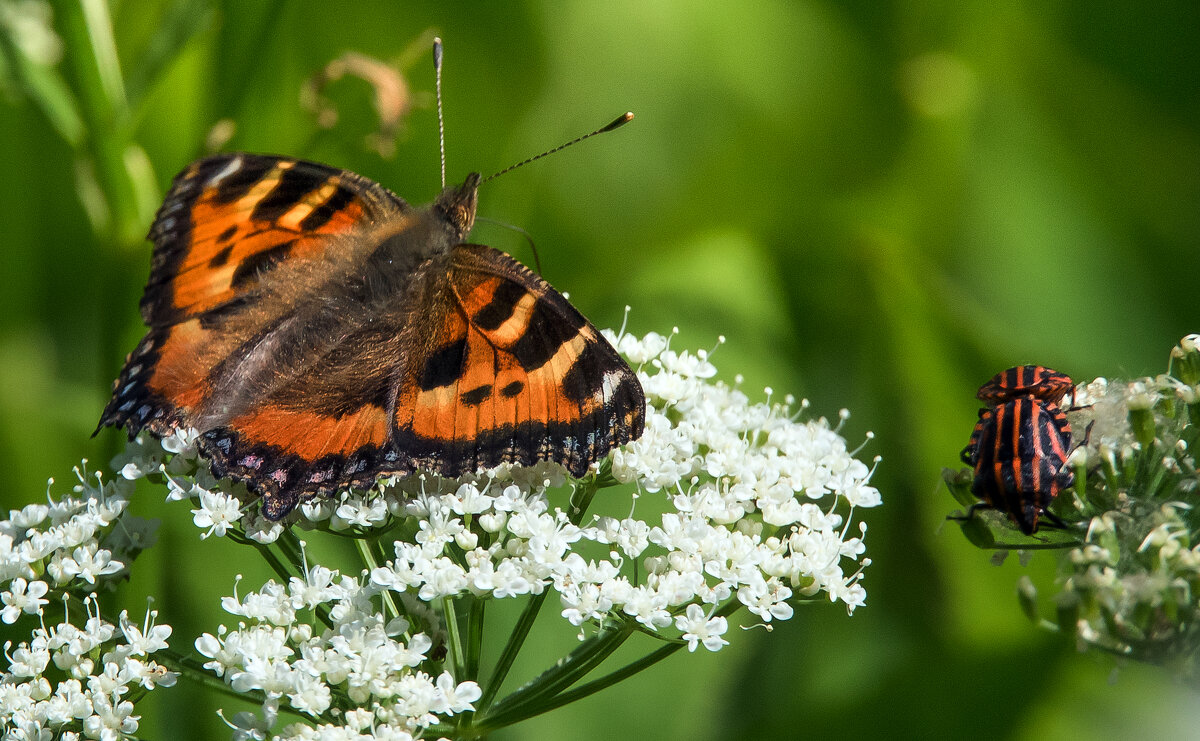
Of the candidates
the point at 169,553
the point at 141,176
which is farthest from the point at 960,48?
the point at 169,553

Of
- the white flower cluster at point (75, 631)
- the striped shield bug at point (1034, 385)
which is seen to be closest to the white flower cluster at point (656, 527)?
the white flower cluster at point (75, 631)

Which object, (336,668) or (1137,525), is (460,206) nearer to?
(336,668)

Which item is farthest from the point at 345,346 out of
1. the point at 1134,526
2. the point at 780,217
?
the point at 780,217

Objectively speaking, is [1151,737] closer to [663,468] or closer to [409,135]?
[663,468]

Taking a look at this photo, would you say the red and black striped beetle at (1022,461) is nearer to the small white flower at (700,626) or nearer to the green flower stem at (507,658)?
the small white flower at (700,626)

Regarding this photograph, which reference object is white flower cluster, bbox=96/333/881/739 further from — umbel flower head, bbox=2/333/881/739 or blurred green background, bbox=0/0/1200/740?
blurred green background, bbox=0/0/1200/740
